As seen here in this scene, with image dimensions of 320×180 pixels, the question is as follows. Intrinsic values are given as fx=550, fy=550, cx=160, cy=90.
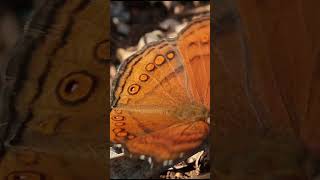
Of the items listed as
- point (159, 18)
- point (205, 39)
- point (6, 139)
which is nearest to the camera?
point (6, 139)

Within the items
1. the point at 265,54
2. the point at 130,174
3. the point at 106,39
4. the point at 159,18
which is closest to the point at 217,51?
the point at 265,54

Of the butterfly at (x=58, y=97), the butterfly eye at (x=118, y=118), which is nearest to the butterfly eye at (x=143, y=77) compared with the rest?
the butterfly eye at (x=118, y=118)

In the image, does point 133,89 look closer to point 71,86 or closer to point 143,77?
point 143,77

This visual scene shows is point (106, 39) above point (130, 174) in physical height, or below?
above

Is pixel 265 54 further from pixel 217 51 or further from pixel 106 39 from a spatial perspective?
pixel 106 39

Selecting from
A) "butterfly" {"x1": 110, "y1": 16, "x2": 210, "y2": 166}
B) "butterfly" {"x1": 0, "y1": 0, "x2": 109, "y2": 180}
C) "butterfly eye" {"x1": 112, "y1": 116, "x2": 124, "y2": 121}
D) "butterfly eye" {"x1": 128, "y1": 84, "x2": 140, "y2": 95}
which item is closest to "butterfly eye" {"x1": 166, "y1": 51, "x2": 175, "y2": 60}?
"butterfly" {"x1": 110, "y1": 16, "x2": 210, "y2": 166}

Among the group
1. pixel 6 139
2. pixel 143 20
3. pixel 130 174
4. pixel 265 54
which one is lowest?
pixel 130 174
